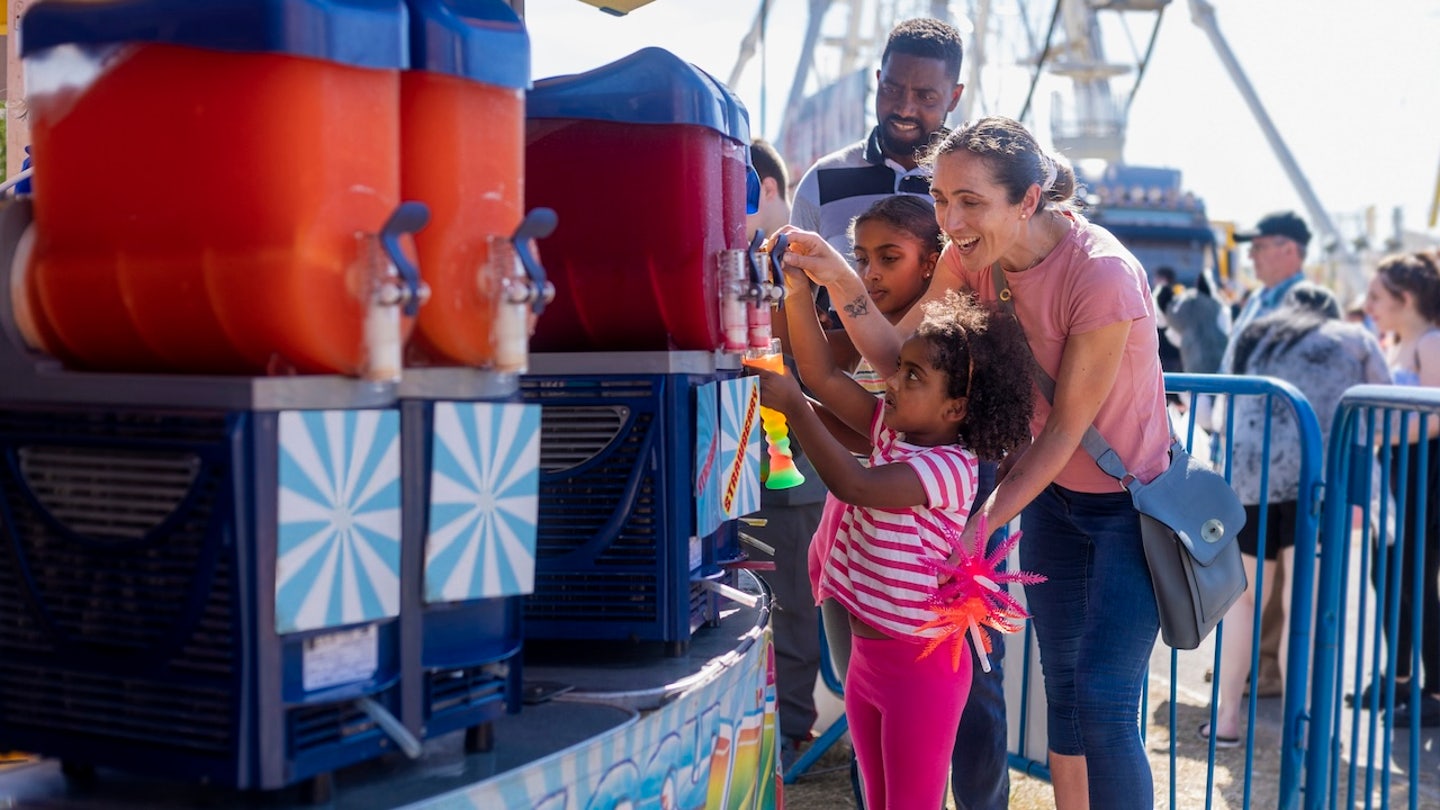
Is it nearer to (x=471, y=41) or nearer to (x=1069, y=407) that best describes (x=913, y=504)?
(x=1069, y=407)

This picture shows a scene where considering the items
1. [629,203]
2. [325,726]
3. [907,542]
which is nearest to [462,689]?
[325,726]

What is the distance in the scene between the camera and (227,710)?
129cm

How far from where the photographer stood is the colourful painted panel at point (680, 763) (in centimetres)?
151

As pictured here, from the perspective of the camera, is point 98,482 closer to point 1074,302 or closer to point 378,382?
point 378,382

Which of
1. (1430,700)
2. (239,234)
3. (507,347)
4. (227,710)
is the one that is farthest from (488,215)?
(1430,700)

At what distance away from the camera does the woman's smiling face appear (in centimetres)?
246

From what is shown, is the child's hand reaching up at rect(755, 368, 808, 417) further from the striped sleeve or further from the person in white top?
the person in white top

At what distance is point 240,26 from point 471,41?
27 centimetres

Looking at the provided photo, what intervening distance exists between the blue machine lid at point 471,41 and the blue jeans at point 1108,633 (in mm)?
1627

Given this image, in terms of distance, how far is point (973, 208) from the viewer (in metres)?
2.49

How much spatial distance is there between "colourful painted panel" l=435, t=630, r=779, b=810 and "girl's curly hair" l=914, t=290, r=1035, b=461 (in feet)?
1.87

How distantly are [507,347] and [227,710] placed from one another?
461 mm

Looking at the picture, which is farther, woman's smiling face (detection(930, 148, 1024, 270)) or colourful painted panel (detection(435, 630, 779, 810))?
woman's smiling face (detection(930, 148, 1024, 270))

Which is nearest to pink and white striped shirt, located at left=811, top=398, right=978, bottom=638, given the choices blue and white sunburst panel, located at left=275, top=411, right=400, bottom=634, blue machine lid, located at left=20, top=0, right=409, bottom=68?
blue and white sunburst panel, located at left=275, top=411, right=400, bottom=634
